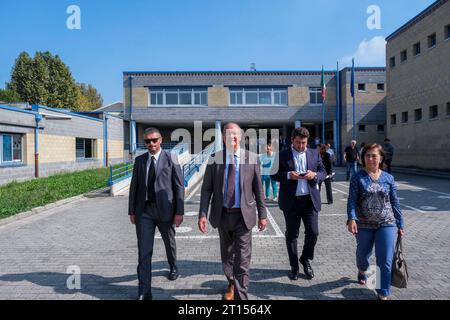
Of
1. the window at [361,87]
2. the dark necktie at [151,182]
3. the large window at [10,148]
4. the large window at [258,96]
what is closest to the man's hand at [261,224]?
the dark necktie at [151,182]

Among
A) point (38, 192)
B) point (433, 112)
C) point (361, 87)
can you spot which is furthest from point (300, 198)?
point (361, 87)

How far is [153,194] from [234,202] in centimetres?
98

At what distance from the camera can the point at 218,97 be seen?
31.5 m

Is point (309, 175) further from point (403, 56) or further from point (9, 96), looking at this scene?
point (9, 96)

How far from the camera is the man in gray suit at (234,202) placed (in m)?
3.65

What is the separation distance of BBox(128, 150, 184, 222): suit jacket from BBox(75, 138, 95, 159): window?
2028cm

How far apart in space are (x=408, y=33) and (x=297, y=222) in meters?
23.1

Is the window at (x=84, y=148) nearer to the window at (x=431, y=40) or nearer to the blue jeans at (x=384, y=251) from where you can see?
the blue jeans at (x=384, y=251)

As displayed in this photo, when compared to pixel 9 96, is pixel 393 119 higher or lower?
lower

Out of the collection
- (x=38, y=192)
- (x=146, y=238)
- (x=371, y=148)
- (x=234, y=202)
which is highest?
(x=371, y=148)
